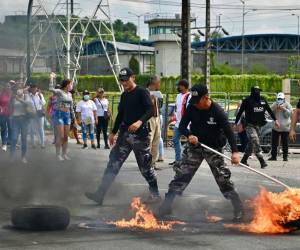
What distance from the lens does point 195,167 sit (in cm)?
900

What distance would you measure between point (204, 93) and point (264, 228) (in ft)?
5.69

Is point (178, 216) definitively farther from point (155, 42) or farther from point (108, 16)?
point (155, 42)

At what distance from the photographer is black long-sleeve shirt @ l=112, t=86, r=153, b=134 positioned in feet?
32.5

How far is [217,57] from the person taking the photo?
111m

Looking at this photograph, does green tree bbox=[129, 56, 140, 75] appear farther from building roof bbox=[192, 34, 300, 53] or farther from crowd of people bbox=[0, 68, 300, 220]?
crowd of people bbox=[0, 68, 300, 220]

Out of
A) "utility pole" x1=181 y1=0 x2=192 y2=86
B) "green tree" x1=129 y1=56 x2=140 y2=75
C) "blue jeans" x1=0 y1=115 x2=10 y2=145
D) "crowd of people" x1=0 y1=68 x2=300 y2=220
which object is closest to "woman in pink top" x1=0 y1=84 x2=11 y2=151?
"blue jeans" x1=0 y1=115 x2=10 y2=145

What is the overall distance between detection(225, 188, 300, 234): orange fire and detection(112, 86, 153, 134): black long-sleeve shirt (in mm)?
2268

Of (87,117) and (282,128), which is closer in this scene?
(282,128)

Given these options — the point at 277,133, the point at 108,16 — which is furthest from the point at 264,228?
the point at 108,16

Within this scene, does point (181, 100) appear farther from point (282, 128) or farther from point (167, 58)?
point (167, 58)

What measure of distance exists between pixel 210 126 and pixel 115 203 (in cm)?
202

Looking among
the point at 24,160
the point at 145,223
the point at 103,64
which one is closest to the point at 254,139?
the point at 24,160

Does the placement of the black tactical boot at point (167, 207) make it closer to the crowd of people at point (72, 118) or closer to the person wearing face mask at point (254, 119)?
the crowd of people at point (72, 118)

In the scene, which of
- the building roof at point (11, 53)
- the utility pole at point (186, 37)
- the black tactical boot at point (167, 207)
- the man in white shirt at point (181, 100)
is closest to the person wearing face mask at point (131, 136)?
the black tactical boot at point (167, 207)
